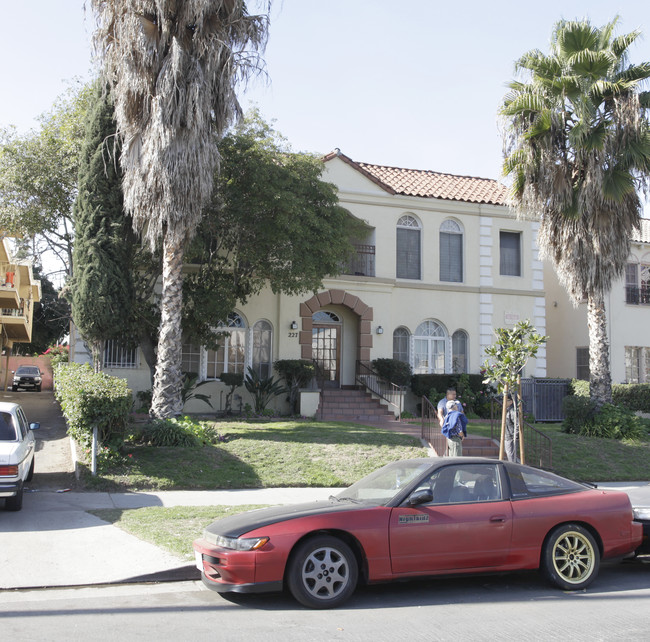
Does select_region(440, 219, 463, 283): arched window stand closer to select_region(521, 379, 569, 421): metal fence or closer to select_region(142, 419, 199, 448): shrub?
select_region(521, 379, 569, 421): metal fence

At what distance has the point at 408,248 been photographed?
78.5 ft

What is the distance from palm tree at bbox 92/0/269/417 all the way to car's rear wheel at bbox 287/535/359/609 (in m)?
9.15

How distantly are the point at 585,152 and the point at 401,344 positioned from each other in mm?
9199

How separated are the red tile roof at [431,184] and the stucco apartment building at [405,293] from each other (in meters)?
0.05

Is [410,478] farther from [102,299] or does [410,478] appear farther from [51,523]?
[102,299]

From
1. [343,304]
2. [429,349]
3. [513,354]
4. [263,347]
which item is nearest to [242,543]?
[513,354]

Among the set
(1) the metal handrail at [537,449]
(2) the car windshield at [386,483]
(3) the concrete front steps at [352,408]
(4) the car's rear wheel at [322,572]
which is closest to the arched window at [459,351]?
(3) the concrete front steps at [352,408]

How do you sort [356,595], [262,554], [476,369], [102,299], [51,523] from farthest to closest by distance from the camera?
[476,369], [102,299], [51,523], [356,595], [262,554]

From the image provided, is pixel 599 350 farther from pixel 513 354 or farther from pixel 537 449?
pixel 513 354

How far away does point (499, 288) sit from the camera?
24.5 m

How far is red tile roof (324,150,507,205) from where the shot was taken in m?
23.6

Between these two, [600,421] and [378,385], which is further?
[378,385]

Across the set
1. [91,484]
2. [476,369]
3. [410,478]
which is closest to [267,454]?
[91,484]

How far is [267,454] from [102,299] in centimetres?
595
